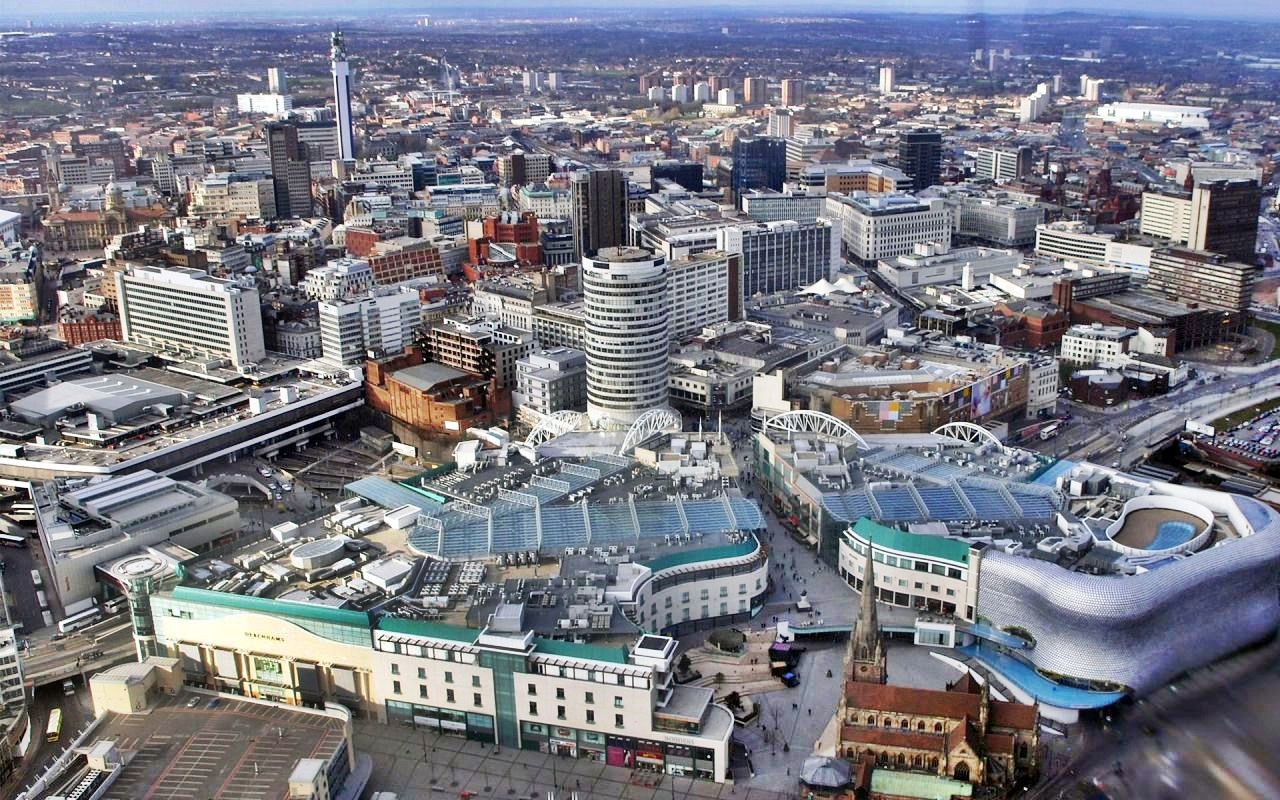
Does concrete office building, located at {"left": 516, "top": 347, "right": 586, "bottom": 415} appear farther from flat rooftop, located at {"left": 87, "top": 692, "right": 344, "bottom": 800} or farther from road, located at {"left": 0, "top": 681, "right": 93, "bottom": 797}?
flat rooftop, located at {"left": 87, "top": 692, "right": 344, "bottom": 800}

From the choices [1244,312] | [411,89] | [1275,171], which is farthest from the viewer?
[411,89]

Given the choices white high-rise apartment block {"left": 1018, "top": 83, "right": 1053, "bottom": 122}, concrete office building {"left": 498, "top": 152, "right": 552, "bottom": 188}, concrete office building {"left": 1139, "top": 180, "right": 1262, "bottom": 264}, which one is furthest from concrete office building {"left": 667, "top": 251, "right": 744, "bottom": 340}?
white high-rise apartment block {"left": 1018, "top": 83, "right": 1053, "bottom": 122}

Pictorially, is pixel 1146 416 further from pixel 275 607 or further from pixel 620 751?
pixel 275 607

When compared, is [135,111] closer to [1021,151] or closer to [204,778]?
[1021,151]

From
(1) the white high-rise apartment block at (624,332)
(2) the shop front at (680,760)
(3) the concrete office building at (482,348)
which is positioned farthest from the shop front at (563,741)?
(3) the concrete office building at (482,348)

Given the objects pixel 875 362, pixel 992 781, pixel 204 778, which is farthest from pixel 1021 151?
pixel 204 778

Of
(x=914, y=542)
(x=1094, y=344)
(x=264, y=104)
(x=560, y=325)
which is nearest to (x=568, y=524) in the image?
(x=914, y=542)
